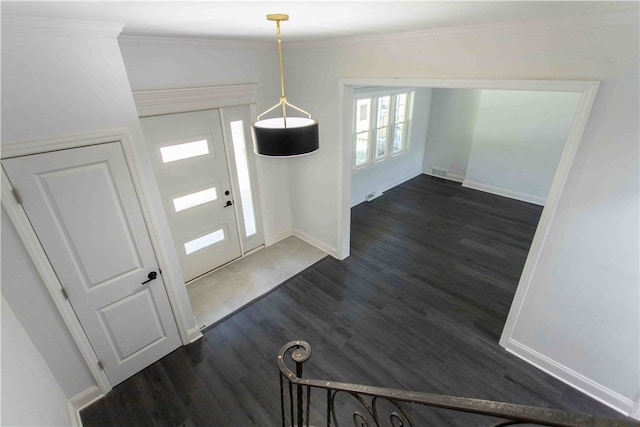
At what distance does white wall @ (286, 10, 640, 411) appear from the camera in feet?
6.42

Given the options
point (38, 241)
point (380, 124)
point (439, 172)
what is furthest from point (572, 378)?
point (439, 172)

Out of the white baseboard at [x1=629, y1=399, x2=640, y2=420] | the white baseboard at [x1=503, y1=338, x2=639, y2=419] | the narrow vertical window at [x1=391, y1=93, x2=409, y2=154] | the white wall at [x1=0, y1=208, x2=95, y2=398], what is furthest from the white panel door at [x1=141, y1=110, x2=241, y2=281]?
the white baseboard at [x1=629, y1=399, x2=640, y2=420]

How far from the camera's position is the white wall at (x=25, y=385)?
1.45 meters

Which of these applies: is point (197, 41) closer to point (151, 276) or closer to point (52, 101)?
point (52, 101)

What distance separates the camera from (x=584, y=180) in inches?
87.7

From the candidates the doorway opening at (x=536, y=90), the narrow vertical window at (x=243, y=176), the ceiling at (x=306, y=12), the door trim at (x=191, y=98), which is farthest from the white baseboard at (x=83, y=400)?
the doorway opening at (x=536, y=90)

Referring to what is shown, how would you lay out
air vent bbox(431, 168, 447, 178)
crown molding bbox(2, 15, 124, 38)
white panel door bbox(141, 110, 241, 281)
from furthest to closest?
air vent bbox(431, 168, 447, 178) → white panel door bbox(141, 110, 241, 281) → crown molding bbox(2, 15, 124, 38)

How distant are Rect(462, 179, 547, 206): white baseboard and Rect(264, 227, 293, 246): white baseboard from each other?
415 centimetres

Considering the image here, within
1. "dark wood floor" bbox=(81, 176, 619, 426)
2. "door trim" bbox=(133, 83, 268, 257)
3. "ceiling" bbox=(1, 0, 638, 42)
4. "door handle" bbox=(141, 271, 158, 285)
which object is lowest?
"dark wood floor" bbox=(81, 176, 619, 426)

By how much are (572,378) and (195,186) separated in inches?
168

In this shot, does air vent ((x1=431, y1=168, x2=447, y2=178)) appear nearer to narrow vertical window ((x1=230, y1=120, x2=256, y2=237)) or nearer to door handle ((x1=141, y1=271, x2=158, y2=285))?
narrow vertical window ((x1=230, y1=120, x2=256, y2=237))

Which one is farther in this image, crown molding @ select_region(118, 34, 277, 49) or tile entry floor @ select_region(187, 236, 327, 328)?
tile entry floor @ select_region(187, 236, 327, 328)

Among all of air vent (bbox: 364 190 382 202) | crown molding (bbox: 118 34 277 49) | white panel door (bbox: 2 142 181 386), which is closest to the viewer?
white panel door (bbox: 2 142 181 386)

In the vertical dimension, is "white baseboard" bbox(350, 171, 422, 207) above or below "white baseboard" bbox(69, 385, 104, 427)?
above
